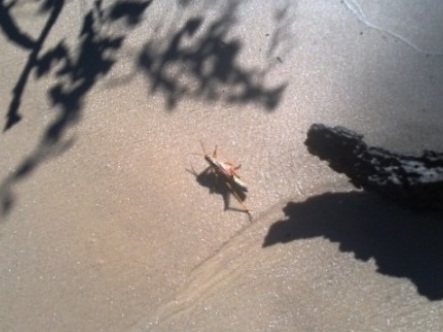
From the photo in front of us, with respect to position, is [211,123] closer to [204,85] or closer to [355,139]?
[204,85]

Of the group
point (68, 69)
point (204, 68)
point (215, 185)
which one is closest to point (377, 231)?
point (215, 185)

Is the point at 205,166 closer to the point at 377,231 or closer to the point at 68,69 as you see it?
the point at 377,231

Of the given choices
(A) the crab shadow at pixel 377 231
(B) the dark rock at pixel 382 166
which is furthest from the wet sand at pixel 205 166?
(B) the dark rock at pixel 382 166

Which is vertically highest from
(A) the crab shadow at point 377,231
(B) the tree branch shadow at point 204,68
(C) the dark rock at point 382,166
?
(B) the tree branch shadow at point 204,68

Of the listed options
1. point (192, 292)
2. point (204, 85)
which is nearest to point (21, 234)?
point (192, 292)

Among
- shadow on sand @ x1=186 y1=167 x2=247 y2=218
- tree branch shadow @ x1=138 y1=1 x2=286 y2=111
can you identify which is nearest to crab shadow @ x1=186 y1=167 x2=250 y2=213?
shadow on sand @ x1=186 y1=167 x2=247 y2=218

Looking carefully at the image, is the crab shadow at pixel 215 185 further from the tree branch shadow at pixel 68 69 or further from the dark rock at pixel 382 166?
the tree branch shadow at pixel 68 69

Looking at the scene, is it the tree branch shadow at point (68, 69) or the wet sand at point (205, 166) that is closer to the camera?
the wet sand at point (205, 166)
